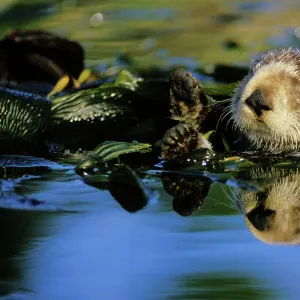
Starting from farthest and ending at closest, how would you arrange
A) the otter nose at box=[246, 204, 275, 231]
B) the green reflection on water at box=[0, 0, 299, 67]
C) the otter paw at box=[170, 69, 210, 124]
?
the green reflection on water at box=[0, 0, 299, 67], the otter paw at box=[170, 69, 210, 124], the otter nose at box=[246, 204, 275, 231]

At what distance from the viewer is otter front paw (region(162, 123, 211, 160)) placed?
4535 mm

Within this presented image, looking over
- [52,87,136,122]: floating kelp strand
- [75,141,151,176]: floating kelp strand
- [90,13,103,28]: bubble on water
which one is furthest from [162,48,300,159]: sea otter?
[90,13,103,28]: bubble on water

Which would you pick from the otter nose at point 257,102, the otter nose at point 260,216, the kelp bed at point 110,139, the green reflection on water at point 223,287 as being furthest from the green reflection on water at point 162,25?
the green reflection on water at point 223,287

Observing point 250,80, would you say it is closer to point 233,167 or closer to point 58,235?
point 233,167

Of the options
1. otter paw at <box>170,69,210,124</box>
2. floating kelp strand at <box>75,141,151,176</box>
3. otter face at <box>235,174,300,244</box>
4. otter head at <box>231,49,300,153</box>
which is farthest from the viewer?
otter paw at <box>170,69,210,124</box>

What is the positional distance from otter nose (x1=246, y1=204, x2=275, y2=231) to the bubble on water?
231 inches

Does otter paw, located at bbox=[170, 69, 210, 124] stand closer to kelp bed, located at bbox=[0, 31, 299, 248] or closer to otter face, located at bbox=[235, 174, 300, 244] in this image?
kelp bed, located at bbox=[0, 31, 299, 248]

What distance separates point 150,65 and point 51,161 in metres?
3.02

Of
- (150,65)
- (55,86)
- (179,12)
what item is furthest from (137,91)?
(179,12)

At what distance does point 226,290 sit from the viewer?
2.76 metres

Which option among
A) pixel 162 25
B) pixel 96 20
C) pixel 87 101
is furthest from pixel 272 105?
pixel 96 20

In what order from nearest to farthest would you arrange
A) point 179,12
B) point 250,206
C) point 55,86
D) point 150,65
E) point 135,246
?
point 135,246, point 250,206, point 55,86, point 150,65, point 179,12

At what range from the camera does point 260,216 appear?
11.6 feet

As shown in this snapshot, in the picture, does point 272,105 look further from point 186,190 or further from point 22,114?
point 22,114
